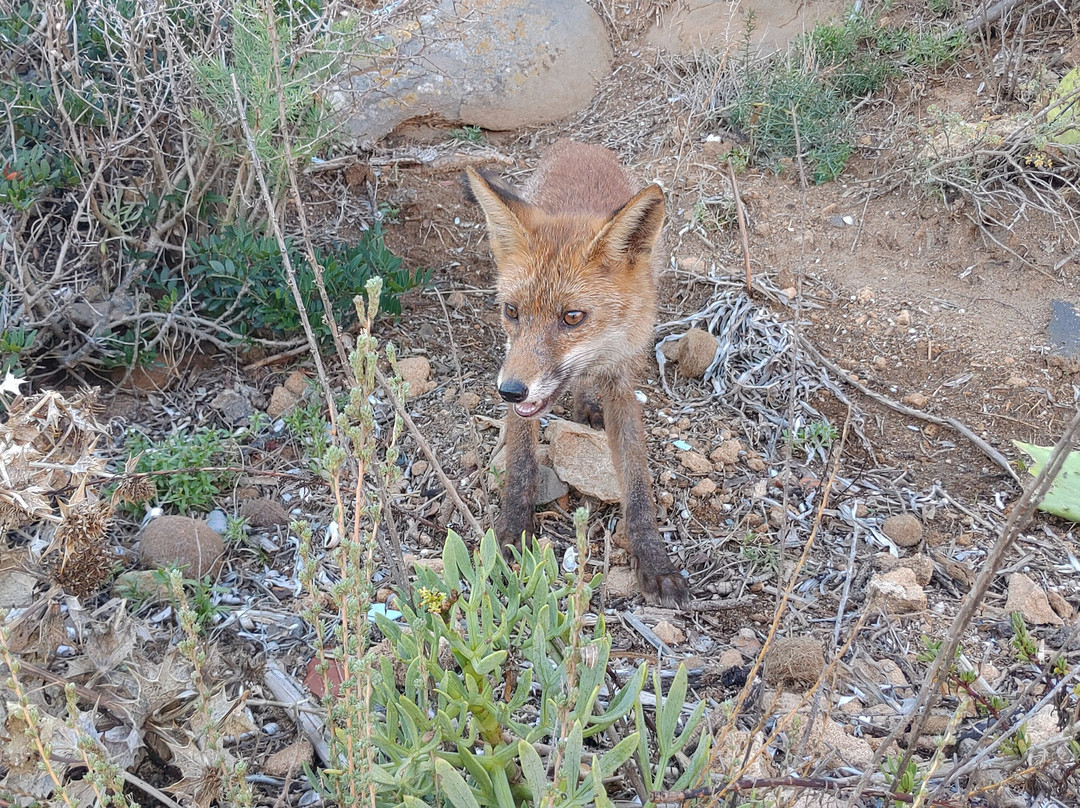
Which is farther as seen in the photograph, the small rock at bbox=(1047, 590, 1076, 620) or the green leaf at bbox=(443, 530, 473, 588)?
the small rock at bbox=(1047, 590, 1076, 620)

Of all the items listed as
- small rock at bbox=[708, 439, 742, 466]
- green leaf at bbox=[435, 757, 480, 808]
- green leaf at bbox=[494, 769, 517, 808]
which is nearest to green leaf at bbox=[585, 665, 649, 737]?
green leaf at bbox=[494, 769, 517, 808]

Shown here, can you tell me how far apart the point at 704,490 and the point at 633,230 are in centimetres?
138

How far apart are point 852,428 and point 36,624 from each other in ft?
12.9

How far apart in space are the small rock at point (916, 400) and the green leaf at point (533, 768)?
146 inches

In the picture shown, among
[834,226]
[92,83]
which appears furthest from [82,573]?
[834,226]

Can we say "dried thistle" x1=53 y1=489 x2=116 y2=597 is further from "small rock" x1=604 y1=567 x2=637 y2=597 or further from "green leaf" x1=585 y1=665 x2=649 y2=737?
"small rock" x1=604 y1=567 x2=637 y2=597

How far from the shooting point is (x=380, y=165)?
644 centimetres

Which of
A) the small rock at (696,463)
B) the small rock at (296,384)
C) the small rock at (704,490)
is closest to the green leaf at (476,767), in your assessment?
the small rock at (704,490)

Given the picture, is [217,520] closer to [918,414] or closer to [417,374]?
[417,374]

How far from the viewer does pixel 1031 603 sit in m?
3.45

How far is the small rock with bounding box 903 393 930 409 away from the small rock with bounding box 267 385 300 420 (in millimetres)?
3425

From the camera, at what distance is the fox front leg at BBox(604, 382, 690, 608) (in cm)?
374

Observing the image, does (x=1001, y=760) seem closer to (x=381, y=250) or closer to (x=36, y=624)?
(x=36, y=624)

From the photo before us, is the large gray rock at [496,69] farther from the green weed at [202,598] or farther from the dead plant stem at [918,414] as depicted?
the green weed at [202,598]
